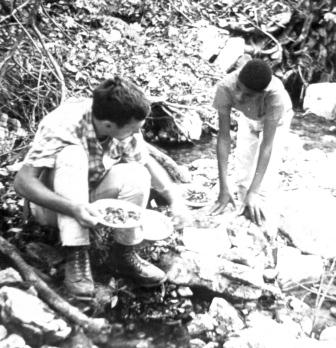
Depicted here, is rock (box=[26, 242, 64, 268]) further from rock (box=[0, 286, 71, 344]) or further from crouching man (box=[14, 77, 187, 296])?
rock (box=[0, 286, 71, 344])

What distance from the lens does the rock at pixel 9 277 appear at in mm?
2531

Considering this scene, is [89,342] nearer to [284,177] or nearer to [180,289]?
[180,289]

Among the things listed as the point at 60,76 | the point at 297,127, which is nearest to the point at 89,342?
the point at 60,76

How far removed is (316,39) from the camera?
6.61 m

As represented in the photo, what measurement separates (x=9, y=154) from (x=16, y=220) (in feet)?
2.19

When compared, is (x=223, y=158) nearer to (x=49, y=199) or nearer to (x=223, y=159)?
(x=223, y=159)

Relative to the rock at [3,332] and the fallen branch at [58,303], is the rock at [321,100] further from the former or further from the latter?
the rock at [3,332]

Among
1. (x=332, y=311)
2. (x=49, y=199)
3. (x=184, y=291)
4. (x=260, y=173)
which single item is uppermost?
(x=49, y=199)

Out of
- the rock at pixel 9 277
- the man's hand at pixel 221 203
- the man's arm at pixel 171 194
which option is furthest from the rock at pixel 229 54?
the rock at pixel 9 277

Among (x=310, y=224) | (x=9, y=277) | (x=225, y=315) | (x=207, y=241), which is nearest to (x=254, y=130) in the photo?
(x=310, y=224)

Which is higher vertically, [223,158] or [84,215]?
[84,215]

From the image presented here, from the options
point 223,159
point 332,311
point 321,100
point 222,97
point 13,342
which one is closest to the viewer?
point 13,342

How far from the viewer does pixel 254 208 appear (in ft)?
11.2

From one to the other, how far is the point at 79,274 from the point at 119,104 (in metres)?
0.80
